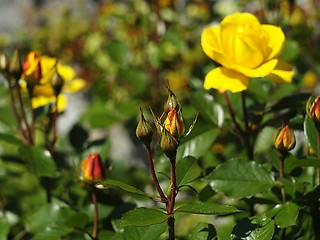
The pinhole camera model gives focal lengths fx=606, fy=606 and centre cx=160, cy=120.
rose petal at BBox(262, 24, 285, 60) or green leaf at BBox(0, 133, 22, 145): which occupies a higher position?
rose petal at BBox(262, 24, 285, 60)

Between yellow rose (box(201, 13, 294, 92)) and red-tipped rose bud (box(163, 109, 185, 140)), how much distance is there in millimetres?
208

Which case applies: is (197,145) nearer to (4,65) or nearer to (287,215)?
(287,215)

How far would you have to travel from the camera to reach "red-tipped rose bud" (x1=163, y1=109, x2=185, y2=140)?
0.69m

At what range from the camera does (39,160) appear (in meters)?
1.03

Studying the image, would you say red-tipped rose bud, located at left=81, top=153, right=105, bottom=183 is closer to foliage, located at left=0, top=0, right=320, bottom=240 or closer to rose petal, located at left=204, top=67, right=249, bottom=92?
foliage, located at left=0, top=0, right=320, bottom=240

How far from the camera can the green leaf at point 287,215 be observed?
788mm

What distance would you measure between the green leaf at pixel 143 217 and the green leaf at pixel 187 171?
83mm

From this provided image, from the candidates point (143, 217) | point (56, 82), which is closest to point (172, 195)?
point (143, 217)

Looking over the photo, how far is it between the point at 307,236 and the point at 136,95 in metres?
0.90

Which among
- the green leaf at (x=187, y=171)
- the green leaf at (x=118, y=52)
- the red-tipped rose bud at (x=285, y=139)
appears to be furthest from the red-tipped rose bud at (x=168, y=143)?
the green leaf at (x=118, y=52)

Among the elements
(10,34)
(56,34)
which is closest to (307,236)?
(56,34)

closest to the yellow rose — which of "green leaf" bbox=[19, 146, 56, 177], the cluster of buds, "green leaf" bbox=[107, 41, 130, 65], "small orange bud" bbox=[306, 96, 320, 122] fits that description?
"small orange bud" bbox=[306, 96, 320, 122]

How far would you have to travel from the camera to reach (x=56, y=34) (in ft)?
10.8

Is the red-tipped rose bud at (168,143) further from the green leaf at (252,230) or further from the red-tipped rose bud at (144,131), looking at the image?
the green leaf at (252,230)
